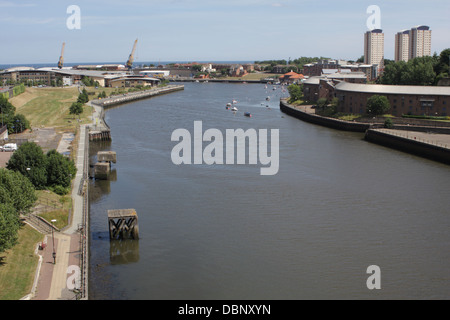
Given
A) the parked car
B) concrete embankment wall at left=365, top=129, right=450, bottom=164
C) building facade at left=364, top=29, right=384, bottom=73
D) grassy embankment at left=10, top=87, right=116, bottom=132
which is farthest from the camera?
building facade at left=364, top=29, right=384, bottom=73

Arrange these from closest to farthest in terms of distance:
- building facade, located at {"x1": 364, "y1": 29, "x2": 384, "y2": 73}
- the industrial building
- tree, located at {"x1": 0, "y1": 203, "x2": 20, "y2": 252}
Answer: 1. tree, located at {"x1": 0, "y1": 203, "x2": 20, "y2": 252}
2. the industrial building
3. building facade, located at {"x1": 364, "y1": 29, "x2": 384, "y2": 73}

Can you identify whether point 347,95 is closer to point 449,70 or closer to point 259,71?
point 449,70

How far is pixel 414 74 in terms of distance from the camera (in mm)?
57875

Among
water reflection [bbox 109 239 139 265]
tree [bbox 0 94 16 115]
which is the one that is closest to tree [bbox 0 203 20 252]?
water reflection [bbox 109 239 139 265]

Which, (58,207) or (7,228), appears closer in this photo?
(7,228)

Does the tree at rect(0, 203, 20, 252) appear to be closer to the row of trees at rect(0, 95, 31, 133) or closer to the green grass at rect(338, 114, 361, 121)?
the row of trees at rect(0, 95, 31, 133)

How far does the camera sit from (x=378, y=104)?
1785 inches

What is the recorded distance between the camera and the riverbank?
3359 centimetres

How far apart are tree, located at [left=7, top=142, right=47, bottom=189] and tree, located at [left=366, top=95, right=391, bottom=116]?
30264 mm

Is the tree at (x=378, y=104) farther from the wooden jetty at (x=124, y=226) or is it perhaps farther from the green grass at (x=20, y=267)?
the green grass at (x=20, y=267)

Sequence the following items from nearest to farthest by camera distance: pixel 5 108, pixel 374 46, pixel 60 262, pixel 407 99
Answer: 1. pixel 60 262
2. pixel 5 108
3. pixel 407 99
4. pixel 374 46

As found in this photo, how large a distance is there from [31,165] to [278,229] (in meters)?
11.3

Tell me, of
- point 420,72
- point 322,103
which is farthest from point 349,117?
point 420,72

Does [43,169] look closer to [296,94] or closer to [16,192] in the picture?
[16,192]
